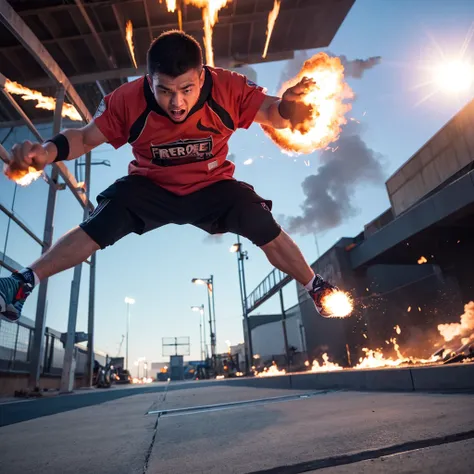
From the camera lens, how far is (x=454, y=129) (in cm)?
864

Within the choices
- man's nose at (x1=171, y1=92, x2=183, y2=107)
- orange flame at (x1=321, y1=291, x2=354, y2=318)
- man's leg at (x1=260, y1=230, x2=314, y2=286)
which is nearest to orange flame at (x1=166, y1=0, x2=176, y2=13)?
man's nose at (x1=171, y1=92, x2=183, y2=107)

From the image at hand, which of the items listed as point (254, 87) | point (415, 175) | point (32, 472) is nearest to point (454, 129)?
point (415, 175)

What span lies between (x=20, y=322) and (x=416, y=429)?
30.2 feet

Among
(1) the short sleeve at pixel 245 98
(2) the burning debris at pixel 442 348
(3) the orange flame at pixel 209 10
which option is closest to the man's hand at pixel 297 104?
(1) the short sleeve at pixel 245 98

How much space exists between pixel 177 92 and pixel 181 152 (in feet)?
1.27

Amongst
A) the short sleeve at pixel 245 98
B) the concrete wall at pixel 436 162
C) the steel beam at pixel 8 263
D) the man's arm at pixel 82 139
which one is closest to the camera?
the man's arm at pixel 82 139

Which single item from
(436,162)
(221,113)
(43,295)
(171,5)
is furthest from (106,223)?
(436,162)

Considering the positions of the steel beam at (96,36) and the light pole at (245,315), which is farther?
the light pole at (245,315)

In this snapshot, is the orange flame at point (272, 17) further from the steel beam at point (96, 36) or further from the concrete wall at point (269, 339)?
the concrete wall at point (269, 339)

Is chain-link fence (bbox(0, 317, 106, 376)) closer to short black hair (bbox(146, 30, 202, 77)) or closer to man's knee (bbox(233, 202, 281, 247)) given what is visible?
man's knee (bbox(233, 202, 281, 247))

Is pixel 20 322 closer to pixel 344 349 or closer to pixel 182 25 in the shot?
pixel 182 25

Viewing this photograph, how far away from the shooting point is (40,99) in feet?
25.9

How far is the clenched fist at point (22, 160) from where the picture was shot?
191 cm

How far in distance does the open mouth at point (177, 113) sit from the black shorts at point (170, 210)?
18.1 inches
